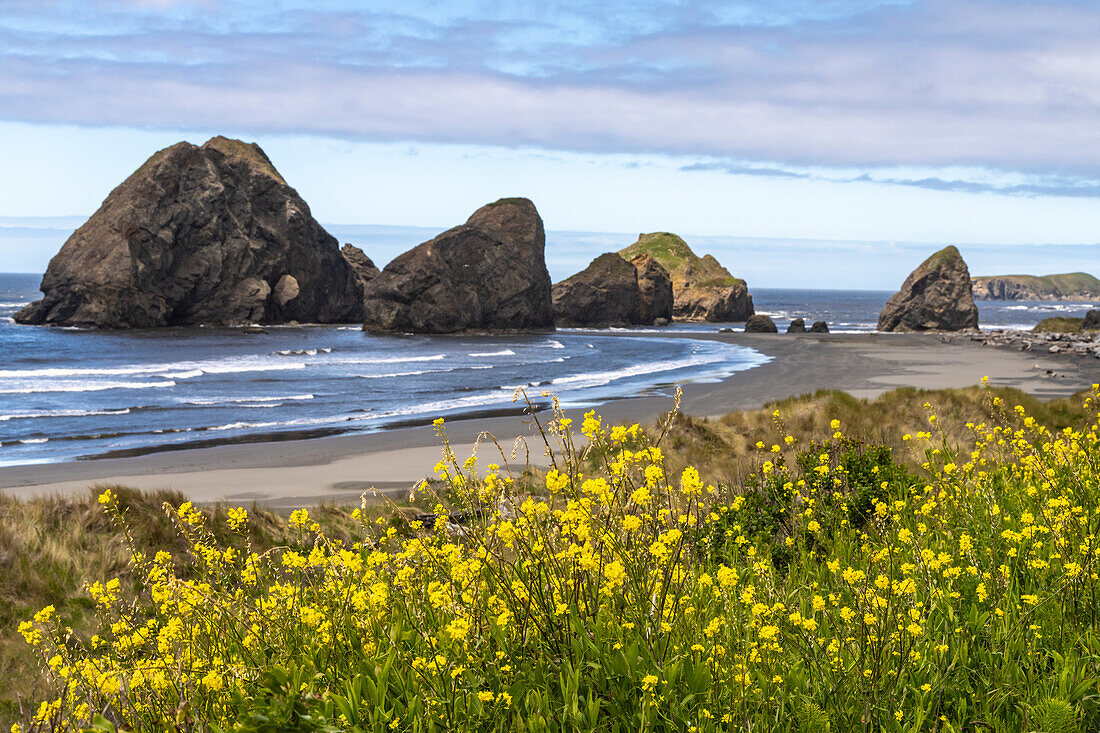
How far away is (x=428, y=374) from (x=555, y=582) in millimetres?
37883

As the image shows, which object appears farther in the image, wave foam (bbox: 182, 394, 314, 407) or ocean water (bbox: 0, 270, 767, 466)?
wave foam (bbox: 182, 394, 314, 407)

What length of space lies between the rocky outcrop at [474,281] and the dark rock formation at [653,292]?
16.4 m

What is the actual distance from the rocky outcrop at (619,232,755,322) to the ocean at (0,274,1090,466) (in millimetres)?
44364

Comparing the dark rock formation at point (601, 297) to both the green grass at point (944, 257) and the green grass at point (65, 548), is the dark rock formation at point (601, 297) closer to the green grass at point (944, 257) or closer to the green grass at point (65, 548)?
the green grass at point (944, 257)

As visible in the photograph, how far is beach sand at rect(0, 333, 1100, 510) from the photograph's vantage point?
1561 centimetres

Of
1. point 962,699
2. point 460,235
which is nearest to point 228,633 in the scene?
point 962,699

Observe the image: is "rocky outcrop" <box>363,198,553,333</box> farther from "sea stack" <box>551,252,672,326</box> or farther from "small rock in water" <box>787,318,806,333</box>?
"small rock in water" <box>787,318,806,333</box>

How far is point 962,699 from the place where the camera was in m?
3.30

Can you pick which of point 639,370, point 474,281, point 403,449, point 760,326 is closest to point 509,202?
point 474,281

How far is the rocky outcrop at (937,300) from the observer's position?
270 ft

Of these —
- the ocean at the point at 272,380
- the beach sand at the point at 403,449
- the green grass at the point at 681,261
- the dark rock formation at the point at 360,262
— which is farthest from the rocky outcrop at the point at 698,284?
the beach sand at the point at 403,449

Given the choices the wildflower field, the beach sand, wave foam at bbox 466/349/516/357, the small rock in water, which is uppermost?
the small rock in water

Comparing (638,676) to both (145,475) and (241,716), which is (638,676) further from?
(145,475)

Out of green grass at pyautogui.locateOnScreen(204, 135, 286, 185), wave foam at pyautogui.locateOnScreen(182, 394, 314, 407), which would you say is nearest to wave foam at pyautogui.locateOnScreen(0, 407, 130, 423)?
wave foam at pyautogui.locateOnScreen(182, 394, 314, 407)
